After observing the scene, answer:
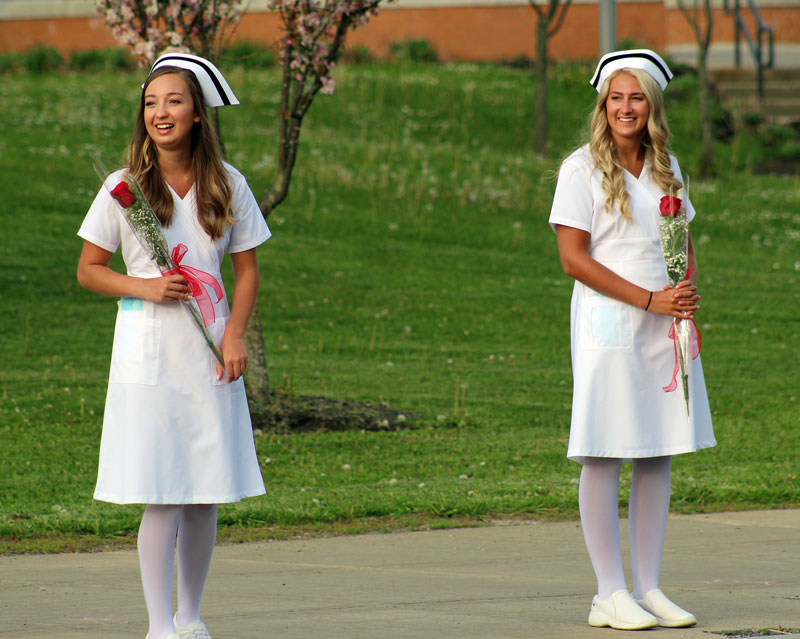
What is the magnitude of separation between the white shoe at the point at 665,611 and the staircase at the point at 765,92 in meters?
20.7

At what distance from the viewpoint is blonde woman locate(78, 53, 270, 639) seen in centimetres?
437

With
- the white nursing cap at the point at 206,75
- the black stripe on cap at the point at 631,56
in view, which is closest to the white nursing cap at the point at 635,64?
the black stripe on cap at the point at 631,56

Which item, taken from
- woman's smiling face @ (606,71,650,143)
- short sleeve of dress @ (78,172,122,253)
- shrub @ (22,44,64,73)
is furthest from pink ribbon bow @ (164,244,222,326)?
shrub @ (22,44,64,73)

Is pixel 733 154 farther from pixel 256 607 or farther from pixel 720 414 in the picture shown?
pixel 256 607

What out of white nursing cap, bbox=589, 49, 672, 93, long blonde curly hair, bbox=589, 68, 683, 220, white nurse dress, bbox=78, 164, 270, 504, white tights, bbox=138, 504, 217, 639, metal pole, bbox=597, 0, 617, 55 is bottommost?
white tights, bbox=138, 504, 217, 639

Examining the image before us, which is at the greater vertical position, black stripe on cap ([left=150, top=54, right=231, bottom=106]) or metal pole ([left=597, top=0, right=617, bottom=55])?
metal pole ([left=597, top=0, right=617, bottom=55])

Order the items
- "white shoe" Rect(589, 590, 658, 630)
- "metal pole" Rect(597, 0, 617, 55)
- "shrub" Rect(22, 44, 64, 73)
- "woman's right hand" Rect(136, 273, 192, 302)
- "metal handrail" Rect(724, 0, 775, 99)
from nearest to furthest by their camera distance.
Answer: "woman's right hand" Rect(136, 273, 192, 302), "white shoe" Rect(589, 590, 658, 630), "metal pole" Rect(597, 0, 617, 55), "metal handrail" Rect(724, 0, 775, 99), "shrub" Rect(22, 44, 64, 73)

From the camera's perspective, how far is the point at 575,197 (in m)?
4.86

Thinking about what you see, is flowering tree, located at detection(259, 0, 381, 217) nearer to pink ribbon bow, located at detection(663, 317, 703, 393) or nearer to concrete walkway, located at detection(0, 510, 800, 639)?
Result: concrete walkway, located at detection(0, 510, 800, 639)

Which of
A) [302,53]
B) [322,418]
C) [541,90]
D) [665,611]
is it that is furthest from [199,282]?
[541,90]

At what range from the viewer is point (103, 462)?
174 inches

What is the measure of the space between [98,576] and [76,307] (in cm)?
758

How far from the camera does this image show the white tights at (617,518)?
4.87m

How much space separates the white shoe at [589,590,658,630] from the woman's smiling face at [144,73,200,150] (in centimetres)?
218
